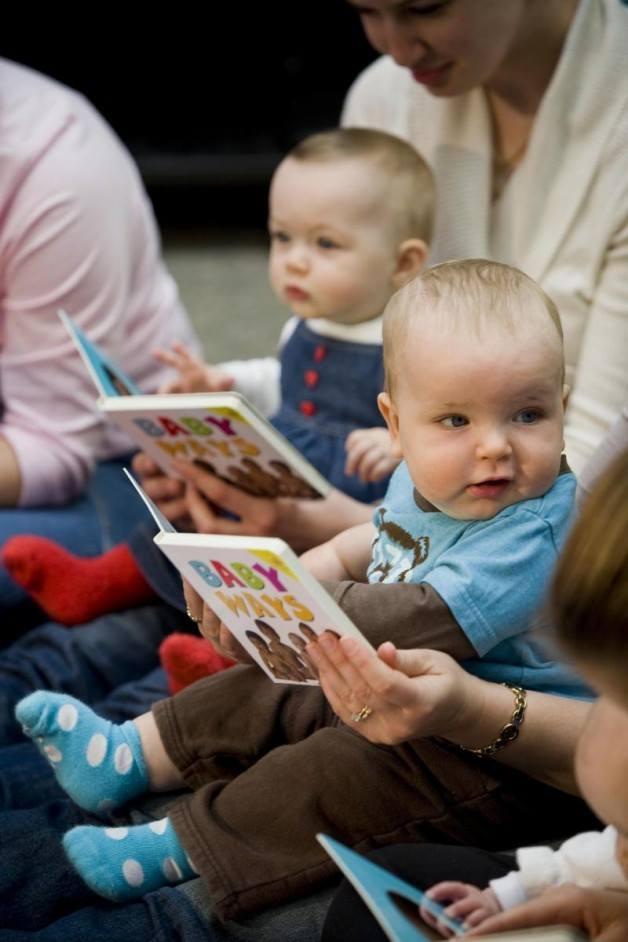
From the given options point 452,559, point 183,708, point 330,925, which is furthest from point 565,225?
point 330,925

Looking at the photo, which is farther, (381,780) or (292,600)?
(381,780)

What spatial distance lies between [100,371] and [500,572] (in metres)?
0.59

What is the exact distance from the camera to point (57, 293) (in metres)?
1.83

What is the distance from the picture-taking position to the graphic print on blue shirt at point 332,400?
164cm

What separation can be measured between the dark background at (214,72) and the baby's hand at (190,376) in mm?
1890

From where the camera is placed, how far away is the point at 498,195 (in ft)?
Answer: 5.38

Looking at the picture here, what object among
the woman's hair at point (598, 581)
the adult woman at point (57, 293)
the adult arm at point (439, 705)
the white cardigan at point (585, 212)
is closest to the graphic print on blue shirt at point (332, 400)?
the white cardigan at point (585, 212)

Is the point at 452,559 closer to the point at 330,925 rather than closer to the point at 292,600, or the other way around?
the point at 292,600

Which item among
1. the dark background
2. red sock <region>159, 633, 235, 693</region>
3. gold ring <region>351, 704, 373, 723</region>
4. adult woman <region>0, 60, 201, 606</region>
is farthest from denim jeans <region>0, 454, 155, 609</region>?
the dark background

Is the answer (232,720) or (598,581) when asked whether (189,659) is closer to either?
(232,720)

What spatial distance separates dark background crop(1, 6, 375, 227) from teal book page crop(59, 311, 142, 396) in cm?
201

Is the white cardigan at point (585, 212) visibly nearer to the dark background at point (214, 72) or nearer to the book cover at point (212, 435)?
the book cover at point (212, 435)

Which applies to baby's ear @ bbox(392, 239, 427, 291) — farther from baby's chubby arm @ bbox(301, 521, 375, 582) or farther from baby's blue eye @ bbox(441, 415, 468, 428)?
baby's blue eye @ bbox(441, 415, 468, 428)

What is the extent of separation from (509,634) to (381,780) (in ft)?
0.53
